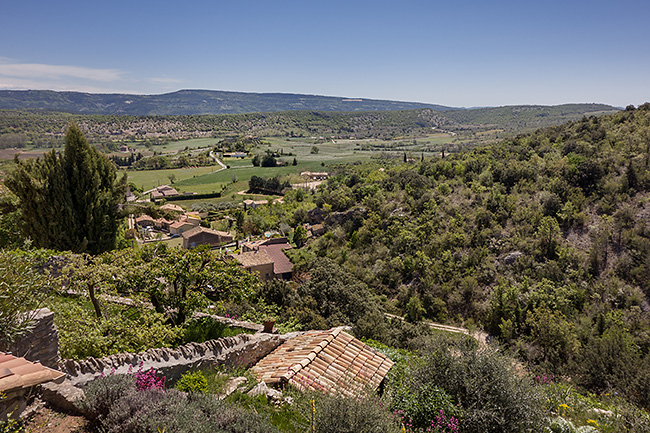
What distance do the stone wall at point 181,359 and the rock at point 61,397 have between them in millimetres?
420

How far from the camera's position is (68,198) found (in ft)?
43.3

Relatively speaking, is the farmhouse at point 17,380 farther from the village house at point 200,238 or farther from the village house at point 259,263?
the village house at point 200,238

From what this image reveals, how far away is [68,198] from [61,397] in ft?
33.7

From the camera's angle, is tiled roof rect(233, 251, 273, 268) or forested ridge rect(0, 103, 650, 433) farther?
tiled roof rect(233, 251, 273, 268)

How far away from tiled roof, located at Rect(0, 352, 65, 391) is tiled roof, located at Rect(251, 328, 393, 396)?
15.2 feet

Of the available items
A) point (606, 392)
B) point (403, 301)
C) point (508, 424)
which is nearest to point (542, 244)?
point (403, 301)

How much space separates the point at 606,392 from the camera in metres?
12.4

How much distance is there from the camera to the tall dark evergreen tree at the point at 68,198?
42.2ft

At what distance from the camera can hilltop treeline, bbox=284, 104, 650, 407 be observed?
59.5 ft

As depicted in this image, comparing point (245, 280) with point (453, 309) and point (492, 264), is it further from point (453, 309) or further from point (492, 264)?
point (492, 264)

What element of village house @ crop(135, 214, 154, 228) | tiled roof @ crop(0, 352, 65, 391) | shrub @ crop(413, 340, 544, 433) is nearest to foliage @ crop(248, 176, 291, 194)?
village house @ crop(135, 214, 154, 228)

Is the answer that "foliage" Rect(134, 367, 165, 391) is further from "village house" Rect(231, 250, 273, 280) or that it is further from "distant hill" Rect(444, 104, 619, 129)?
"distant hill" Rect(444, 104, 619, 129)

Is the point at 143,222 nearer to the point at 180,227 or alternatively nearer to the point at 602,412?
the point at 180,227

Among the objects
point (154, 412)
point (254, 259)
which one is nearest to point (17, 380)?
point (154, 412)
